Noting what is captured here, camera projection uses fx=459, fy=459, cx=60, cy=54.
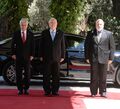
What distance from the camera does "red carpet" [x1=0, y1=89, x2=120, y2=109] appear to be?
10.1 meters

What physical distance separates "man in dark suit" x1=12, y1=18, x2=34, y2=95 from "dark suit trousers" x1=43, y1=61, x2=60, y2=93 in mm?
471

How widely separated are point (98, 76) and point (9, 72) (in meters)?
3.07

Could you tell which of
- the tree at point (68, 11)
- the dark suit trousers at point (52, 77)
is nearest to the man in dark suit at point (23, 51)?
the dark suit trousers at point (52, 77)

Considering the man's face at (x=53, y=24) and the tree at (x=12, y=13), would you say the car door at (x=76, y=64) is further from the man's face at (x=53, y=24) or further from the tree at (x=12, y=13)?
the tree at (x=12, y=13)

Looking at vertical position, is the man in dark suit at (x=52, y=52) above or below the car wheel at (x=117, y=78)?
above

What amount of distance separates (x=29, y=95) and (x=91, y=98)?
1591 mm

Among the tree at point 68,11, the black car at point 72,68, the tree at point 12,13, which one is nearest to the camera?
the black car at point 72,68

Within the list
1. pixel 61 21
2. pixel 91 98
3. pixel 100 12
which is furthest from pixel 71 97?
pixel 100 12

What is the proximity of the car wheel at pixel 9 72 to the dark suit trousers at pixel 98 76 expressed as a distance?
9.40 ft

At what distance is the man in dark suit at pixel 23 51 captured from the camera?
37.9 feet

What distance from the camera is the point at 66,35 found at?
1365 centimetres

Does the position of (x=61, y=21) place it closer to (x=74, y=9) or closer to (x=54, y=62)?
(x=74, y=9)

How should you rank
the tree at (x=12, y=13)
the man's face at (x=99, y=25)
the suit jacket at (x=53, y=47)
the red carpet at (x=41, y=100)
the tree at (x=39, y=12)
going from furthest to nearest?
1. the tree at (x=39, y=12)
2. the tree at (x=12, y=13)
3. the suit jacket at (x=53, y=47)
4. the man's face at (x=99, y=25)
5. the red carpet at (x=41, y=100)

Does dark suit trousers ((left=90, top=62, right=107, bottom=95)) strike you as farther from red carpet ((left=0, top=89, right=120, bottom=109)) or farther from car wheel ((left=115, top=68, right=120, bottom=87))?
car wheel ((left=115, top=68, right=120, bottom=87))
